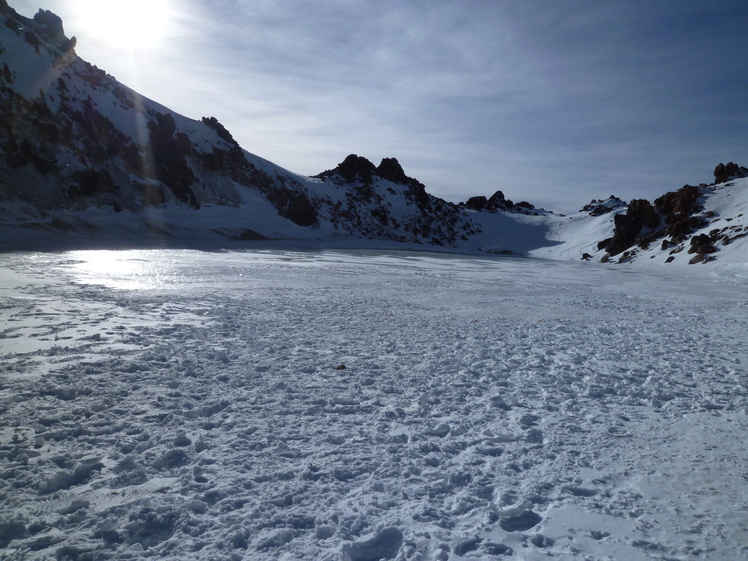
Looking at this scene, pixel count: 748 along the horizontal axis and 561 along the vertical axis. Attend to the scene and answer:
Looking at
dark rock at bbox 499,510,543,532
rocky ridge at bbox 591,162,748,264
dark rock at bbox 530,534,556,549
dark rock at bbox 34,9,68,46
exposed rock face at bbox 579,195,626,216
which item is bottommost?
dark rock at bbox 530,534,556,549

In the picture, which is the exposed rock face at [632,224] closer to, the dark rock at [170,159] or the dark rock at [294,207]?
the dark rock at [294,207]

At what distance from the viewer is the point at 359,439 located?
4.36 m

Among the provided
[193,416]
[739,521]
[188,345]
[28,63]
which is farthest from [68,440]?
[28,63]

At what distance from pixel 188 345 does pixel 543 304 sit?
31.8 feet

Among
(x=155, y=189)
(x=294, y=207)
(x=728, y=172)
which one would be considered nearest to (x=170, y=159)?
(x=155, y=189)

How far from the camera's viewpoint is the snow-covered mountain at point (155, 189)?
120 ft

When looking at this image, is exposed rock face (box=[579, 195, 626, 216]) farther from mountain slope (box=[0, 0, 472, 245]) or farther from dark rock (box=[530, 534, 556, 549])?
dark rock (box=[530, 534, 556, 549])

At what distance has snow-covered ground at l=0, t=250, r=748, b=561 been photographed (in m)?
3.04

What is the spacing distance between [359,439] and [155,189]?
49048mm

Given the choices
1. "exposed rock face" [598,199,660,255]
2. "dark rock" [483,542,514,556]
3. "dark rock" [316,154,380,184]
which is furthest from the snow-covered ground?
"dark rock" [316,154,380,184]

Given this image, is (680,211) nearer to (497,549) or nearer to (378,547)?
(497,549)

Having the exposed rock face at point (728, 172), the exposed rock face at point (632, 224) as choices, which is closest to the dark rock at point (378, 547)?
the exposed rock face at point (632, 224)

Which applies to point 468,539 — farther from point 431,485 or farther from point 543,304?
point 543,304

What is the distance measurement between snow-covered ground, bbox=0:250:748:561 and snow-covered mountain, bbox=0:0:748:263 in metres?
23.0
